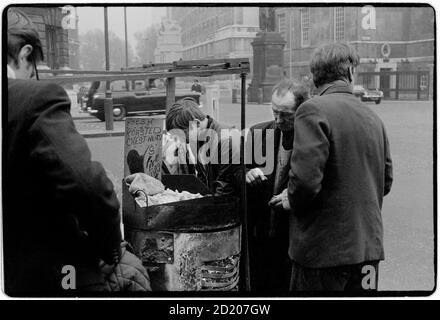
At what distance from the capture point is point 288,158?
2807mm

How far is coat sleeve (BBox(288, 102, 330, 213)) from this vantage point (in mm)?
2383

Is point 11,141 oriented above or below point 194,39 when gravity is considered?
below

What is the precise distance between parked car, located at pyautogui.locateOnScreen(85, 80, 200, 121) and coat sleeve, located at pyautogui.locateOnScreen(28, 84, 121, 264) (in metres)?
0.57

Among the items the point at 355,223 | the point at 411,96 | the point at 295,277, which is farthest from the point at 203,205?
the point at 411,96

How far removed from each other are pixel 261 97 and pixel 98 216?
3.99 ft

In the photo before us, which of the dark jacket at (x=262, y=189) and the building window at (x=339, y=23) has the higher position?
the building window at (x=339, y=23)

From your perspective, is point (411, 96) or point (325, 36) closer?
point (325, 36)

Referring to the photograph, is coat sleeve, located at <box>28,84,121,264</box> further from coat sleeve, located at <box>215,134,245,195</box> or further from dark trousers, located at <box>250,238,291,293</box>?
dark trousers, located at <box>250,238,291,293</box>

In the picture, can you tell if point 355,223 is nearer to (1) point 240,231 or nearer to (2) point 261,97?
(1) point 240,231

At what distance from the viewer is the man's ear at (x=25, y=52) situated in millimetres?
2391

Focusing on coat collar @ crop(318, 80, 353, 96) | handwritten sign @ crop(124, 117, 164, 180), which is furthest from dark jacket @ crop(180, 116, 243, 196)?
coat collar @ crop(318, 80, 353, 96)

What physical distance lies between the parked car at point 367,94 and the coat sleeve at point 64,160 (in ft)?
4.29

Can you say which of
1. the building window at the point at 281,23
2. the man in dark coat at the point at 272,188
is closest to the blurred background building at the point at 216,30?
the building window at the point at 281,23

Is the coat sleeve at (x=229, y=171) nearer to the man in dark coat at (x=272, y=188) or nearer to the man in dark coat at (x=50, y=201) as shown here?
the man in dark coat at (x=272, y=188)
